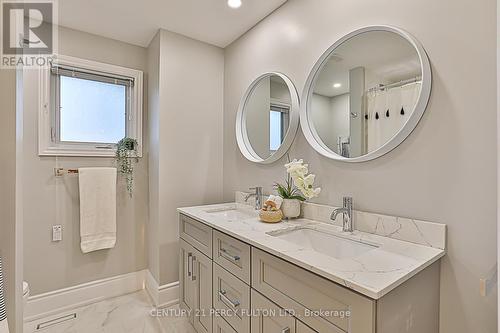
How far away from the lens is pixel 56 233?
207 cm

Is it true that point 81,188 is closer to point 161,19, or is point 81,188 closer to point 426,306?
point 161,19

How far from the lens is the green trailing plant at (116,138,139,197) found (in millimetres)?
2314

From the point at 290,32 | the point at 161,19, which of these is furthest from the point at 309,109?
the point at 161,19

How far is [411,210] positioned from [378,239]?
20 centimetres

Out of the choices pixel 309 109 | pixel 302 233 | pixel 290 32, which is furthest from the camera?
pixel 290 32

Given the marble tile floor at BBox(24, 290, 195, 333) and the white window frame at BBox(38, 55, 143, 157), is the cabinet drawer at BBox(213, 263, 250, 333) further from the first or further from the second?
the white window frame at BBox(38, 55, 143, 157)

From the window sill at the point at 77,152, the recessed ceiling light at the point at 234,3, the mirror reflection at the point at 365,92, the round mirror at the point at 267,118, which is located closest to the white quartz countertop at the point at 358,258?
the mirror reflection at the point at 365,92

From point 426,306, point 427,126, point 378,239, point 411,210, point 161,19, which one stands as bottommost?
point 426,306

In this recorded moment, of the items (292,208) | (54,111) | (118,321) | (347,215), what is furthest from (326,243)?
(54,111)

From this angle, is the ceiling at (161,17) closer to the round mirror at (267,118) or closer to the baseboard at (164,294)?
the round mirror at (267,118)

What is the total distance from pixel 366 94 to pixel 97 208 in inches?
88.2

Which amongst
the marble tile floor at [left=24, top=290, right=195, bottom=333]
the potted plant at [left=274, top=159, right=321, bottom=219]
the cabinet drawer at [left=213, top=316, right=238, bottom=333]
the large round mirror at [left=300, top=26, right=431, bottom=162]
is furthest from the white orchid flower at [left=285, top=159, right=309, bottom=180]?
the marble tile floor at [left=24, top=290, right=195, bottom=333]

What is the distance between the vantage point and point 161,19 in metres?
2.04

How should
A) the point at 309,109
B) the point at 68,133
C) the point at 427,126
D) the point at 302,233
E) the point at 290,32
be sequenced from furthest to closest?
the point at 68,133 → the point at 290,32 → the point at 309,109 → the point at 302,233 → the point at 427,126
